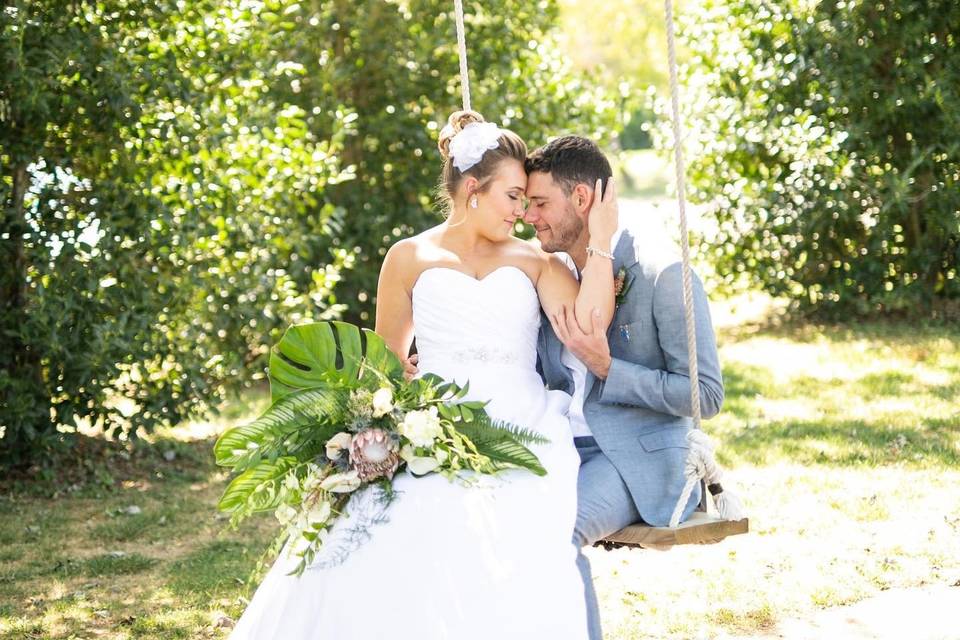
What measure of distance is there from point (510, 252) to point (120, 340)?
292 centimetres

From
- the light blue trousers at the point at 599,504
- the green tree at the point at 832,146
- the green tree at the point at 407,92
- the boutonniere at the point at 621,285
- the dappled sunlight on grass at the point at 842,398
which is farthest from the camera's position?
the green tree at the point at 407,92

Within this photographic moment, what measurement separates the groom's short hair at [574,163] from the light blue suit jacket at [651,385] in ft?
0.67

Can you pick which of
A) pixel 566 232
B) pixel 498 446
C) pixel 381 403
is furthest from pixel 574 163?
pixel 381 403

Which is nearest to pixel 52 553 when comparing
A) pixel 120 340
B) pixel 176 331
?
pixel 120 340

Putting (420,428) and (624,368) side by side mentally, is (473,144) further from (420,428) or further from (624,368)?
(420,428)

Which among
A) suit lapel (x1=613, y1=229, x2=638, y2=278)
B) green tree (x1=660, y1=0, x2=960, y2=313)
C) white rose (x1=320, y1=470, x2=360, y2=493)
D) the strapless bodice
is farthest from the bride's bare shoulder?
green tree (x1=660, y1=0, x2=960, y2=313)

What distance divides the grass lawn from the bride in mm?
1151

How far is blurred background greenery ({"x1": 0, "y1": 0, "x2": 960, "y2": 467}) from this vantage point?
19.7 feet

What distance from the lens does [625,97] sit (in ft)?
30.7

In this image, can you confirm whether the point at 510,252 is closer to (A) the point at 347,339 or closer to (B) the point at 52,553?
(A) the point at 347,339

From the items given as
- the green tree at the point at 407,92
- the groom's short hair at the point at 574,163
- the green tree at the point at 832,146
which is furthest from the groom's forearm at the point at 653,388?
the green tree at the point at 407,92

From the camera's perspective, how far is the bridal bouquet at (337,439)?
Result: 307cm

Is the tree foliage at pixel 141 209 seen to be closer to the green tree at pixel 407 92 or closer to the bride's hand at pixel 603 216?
the green tree at pixel 407 92

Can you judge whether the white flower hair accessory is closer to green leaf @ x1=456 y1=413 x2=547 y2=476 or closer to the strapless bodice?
the strapless bodice
